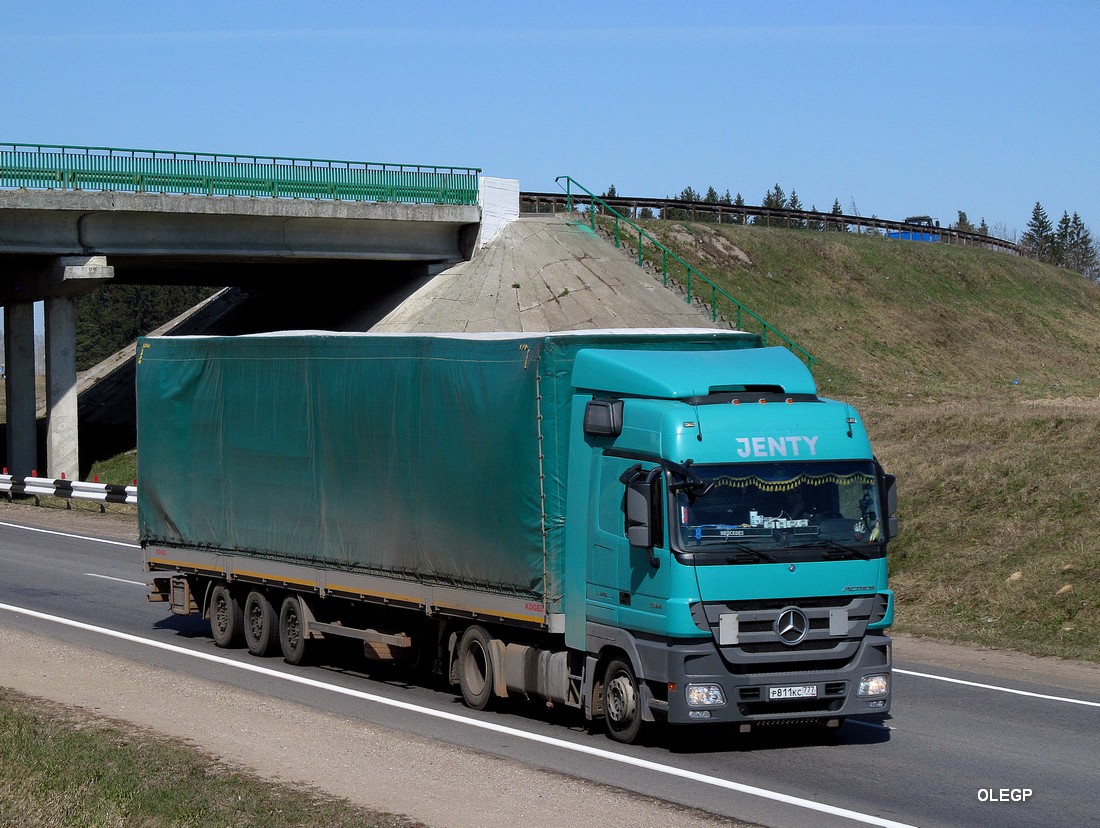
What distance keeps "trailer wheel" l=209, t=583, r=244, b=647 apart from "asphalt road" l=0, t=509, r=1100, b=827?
0.22m

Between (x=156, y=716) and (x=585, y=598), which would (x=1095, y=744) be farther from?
(x=156, y=716)

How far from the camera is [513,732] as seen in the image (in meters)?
12.2

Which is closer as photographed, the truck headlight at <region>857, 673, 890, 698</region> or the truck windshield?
the truck windshield

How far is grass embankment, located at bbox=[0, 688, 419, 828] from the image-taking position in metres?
8.93

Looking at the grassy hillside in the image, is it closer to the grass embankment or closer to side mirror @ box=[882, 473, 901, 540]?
side mirror @ box=[882, 473, 901, 540]

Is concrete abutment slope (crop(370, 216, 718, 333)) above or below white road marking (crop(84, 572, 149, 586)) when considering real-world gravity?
above

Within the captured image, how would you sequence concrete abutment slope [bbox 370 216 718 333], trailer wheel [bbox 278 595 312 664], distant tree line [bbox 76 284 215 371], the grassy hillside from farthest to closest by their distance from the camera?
distant tree line [bbox 76 284 215 371] → concrete abutment slope [bbox 370 216 718 333] → the grassy hillside → trailer wheel [bbox 278 595 312 664]

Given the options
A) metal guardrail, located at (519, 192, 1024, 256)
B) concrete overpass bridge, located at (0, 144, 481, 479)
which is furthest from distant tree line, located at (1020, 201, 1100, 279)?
concrete overpass bridge, located at (0, 144, 481, 479)

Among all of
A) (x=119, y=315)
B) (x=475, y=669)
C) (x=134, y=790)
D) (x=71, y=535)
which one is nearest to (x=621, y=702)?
(x=475, y=669)

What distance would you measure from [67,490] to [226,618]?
20030 mm

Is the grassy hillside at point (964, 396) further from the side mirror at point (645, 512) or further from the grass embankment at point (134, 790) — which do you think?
the grass embankment at point (134, 790)

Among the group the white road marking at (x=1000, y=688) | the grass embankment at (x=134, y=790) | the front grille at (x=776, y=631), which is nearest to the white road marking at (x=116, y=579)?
the grass embankment at (x=134, y=790)

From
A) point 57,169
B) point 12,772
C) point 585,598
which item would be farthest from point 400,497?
point 57,169

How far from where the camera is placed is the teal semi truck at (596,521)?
1099 centimetres
